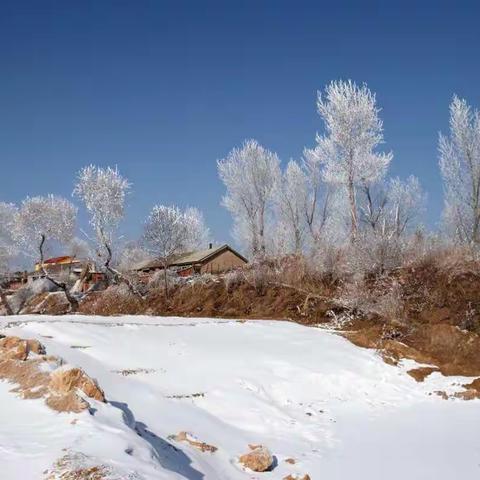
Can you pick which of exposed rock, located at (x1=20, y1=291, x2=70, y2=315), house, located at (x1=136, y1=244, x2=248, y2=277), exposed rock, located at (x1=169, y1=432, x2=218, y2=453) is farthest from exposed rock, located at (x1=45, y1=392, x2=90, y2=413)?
house, located at (x1=136, y1=244, x2=248, y2=277)

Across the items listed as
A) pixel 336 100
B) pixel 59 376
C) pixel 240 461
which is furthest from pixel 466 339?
pixel 336 100

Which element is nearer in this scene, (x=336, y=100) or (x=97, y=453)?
(x=97, y=453)

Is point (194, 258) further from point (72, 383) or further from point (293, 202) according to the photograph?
point (72, 383)

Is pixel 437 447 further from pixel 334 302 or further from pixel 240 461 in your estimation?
pixel 334 302

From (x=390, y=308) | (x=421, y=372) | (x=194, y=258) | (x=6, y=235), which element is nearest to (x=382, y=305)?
(x=390, y=308)

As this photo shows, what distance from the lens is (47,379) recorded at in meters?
5.95

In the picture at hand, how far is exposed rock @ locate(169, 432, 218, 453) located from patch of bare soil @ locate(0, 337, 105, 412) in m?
1.12

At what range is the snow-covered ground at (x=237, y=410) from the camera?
4652 millimetres

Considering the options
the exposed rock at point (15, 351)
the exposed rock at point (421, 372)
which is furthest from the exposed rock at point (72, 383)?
the exposed rock at point (421, 372)

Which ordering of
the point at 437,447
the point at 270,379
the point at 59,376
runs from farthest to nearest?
the point at 270,379
the point at 437,447
the point at 59,376

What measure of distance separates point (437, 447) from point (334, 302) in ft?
28.4

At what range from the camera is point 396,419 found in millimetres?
8438

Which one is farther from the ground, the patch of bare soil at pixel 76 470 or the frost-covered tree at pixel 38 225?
the frost-covered tree at pixel 38 225

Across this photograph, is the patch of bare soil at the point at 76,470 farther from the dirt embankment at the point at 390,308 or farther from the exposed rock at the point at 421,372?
the dirt embankment at the point at 390,308
